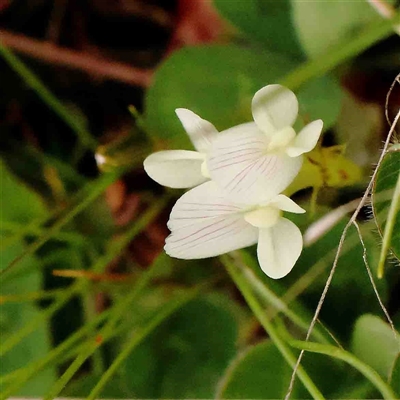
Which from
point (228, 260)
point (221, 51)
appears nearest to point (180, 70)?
point (221, 51)

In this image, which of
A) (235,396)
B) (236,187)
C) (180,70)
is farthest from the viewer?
(180,70)

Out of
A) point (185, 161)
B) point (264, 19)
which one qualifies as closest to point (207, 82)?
point (264, 19)

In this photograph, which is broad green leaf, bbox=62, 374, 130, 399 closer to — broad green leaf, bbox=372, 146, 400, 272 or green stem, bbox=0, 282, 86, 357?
green stem, bbox=0, 282, 86, 357

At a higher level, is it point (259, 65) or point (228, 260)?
point (259, 65)

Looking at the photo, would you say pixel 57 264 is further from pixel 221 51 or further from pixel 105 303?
pixel 221 51

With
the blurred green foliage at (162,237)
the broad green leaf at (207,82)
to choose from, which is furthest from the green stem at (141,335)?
the broad green leaf at (207,82)

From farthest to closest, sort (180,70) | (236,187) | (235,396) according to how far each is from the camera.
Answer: (180,70) → (235,396) → (236,187)

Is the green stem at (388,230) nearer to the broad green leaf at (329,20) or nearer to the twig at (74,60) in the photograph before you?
the broad green leaf at (329,20)

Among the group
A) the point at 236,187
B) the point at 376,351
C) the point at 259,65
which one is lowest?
the point at 376,351

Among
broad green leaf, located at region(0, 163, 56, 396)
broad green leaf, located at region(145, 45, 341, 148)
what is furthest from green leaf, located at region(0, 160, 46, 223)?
broad green leaf, located at region(145, 45, 341, 148)
